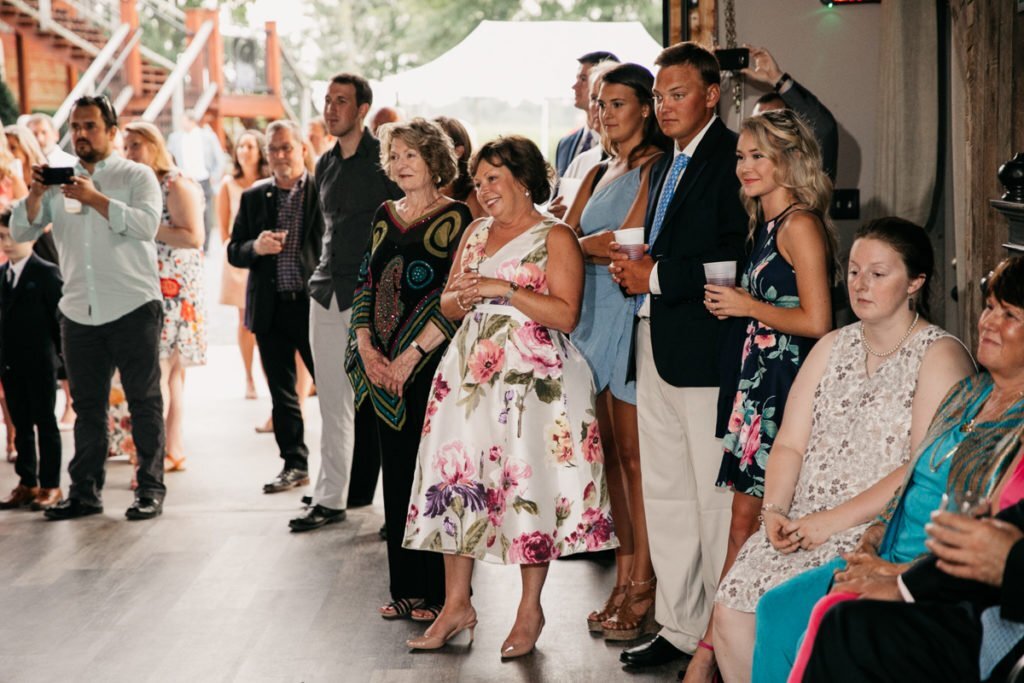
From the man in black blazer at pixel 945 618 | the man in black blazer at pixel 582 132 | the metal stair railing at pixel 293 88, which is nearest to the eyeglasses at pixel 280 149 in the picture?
the man in black blazer at pixel 582 132

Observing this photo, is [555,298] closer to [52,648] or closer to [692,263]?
[692,263]

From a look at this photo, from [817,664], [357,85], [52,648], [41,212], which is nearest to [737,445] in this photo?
[817,664]

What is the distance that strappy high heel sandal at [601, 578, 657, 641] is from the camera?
368cm

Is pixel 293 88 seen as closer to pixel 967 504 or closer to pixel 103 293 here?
pixel 103 293

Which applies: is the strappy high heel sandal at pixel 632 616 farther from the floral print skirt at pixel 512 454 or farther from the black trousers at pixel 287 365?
the black trousers at pixel 287 365

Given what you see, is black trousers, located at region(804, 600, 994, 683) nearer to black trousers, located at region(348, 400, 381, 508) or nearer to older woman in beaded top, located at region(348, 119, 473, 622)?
older woman in beaded top, located at region(348, 119, 473, 622)

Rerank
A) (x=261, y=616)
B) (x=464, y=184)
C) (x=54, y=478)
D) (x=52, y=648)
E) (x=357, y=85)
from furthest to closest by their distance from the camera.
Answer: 1. (x=54, y=478)
2. (x=357, y=85)
3. (x=464, y=184)
4. (x=261, y=616)
5. (x=52, y=648)

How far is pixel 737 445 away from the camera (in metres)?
3.14

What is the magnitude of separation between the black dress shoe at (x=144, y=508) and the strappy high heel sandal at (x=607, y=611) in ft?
7.03

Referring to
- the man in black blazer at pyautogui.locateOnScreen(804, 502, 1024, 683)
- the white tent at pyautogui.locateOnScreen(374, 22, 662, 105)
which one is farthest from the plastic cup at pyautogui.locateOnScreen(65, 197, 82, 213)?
the white tent at pyautogui.locateOnScreen(374, 22, 662, 105)

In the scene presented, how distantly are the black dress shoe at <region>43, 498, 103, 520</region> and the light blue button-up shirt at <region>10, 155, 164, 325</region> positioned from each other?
75 cm

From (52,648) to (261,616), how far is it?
62 cm

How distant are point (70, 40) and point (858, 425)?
684 inches

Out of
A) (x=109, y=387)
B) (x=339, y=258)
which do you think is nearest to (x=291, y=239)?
(x=339, y=258)
